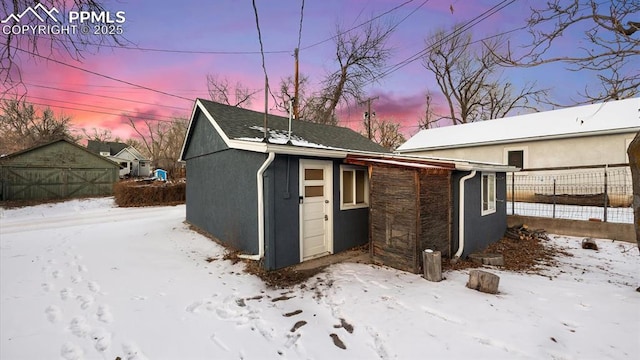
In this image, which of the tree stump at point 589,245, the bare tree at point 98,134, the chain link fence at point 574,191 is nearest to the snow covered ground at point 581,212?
the chain link fence at point 574,191

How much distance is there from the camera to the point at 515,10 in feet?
18.4

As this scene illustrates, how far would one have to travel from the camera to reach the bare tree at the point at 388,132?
2997 cm

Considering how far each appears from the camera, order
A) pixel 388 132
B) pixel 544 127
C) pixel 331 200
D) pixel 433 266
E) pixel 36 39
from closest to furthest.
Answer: pixel 36 39 → pixel 433 266 → pixel 331 200 → pixel 544 127 → pixel 388 132

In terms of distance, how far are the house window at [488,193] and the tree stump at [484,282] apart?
325cm

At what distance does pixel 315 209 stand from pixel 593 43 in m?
5.41

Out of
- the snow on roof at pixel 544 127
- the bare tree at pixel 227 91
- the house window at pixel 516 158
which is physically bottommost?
the house window at pixel 516 158

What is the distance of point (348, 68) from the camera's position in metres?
19.4

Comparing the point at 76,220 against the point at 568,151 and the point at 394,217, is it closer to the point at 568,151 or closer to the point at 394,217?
the point at 394,217

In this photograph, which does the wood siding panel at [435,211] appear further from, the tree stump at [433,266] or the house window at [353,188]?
the house window at [353,188]

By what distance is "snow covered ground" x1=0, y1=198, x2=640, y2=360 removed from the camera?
2.86 metres

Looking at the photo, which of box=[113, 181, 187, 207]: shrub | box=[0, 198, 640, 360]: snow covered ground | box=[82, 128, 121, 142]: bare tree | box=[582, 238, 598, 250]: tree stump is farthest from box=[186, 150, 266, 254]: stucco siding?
box=[82, 128, 121, 142]: bare tree

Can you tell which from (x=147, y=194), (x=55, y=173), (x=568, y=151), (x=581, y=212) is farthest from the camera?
(x=55, y=173)

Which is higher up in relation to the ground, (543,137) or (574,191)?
(543,137)

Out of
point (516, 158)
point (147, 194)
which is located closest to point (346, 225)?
point (516, 158)
